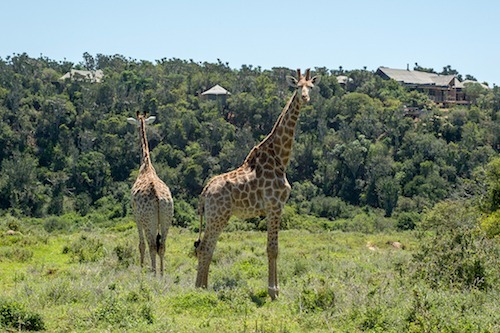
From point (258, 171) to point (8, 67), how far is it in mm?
62803

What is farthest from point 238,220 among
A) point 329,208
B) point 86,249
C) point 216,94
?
point 216,94

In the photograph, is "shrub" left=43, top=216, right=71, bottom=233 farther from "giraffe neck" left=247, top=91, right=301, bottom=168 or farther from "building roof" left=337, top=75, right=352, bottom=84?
"building roof" left=337, top=75, right=352, bottom=84

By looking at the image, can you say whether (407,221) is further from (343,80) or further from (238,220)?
(343,80)

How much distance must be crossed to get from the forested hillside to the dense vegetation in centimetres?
16

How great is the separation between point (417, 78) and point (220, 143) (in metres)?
34.4

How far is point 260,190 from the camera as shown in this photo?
8.58 metres

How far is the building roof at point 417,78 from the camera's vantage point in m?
73.3

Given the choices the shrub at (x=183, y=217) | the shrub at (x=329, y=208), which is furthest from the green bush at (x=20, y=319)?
the shrub at (x=329, y=208)

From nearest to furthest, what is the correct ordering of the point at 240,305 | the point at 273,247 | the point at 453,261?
1. the point at 240,305
2. the point at 273,247
3. the point at 453,261

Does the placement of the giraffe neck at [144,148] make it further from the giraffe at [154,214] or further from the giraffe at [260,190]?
the giraffe at [260,190]

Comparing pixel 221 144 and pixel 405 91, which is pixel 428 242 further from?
pixel 405 91

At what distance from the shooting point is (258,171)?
28.6 ft

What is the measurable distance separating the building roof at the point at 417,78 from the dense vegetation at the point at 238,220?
4219mm

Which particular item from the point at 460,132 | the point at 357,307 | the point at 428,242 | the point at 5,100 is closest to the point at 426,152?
the point at 460,132
